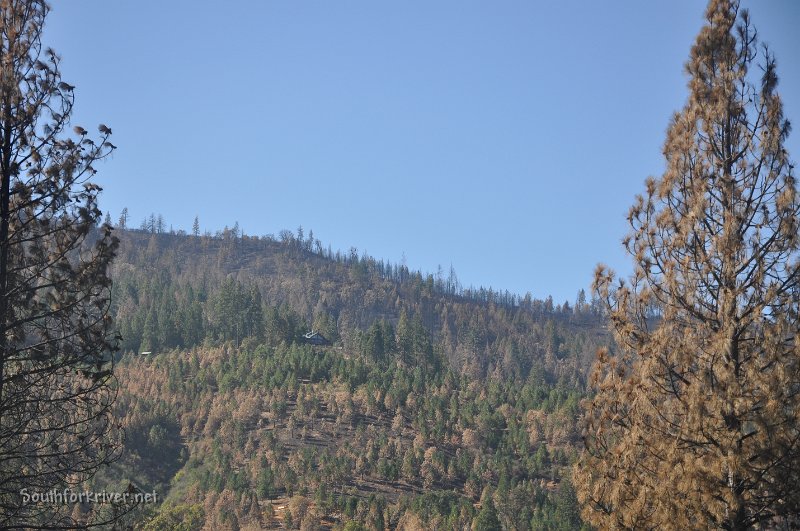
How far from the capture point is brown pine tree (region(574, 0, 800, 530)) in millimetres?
13781

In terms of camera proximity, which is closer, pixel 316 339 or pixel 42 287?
pixel 42 287

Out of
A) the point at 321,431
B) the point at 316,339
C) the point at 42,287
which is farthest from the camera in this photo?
the point at 316,339

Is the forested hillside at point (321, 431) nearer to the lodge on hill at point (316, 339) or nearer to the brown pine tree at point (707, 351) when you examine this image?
the lodge on hill at point (316, 339)

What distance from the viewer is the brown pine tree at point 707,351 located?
1378cm

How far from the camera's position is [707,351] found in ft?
47.6

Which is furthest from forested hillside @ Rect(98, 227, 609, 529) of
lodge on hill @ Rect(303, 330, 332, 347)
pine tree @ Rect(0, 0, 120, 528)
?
pine tree @ Rect(0, 0, 120, 528)

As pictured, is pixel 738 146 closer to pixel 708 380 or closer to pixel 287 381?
pixel 708 380

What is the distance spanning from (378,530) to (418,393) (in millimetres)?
37994

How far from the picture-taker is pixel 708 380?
47.0 feet

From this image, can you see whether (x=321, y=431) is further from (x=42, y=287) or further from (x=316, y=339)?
(x=42, y=287)

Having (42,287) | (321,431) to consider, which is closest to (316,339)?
(321,431)

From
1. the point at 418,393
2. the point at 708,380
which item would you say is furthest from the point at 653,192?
the point at 418,393

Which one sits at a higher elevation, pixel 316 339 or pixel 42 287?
pixel 316 339

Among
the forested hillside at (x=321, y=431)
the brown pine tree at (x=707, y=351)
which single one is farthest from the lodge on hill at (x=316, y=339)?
the brown pine tree at (x=707, y=351)
